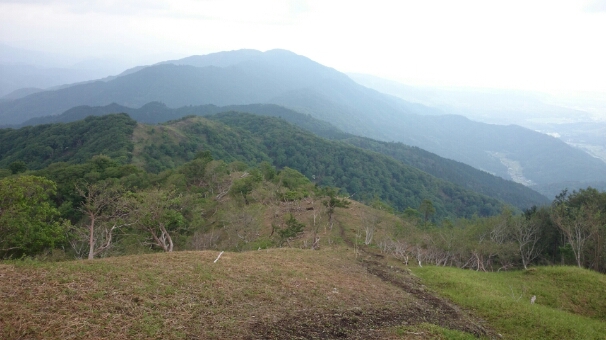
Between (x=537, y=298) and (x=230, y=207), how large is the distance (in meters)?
26.1

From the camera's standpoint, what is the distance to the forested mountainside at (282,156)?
85.0m

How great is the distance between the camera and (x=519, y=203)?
125 m

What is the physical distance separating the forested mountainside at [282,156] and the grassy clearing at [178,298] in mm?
69598

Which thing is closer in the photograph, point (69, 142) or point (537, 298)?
point (537, 298)

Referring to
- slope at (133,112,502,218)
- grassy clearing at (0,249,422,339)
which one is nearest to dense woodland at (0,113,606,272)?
slope at (133,112,502,218)

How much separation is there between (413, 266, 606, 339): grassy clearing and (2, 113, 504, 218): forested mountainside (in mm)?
63748

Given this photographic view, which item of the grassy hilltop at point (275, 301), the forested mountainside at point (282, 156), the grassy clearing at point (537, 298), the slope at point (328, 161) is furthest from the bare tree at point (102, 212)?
the slope at point (328, 161)

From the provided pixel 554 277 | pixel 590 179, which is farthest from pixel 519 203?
pixel 554 277

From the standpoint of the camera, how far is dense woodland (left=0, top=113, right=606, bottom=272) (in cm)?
1756

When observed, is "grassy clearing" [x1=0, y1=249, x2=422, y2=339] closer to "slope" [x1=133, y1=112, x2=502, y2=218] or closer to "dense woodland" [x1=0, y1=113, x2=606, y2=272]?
"dense woodland" [x1=0, y1=113, x2=606, y2=272]

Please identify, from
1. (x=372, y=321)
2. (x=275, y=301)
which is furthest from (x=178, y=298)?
(x=372, y=321)

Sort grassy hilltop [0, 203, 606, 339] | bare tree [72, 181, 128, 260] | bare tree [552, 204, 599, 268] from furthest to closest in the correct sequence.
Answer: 1. bare tree [552, 204, 599, 268]
2. bare tree [72, 181, 128, 260]
3. grassy hilltop [0, 203, 606, 339]

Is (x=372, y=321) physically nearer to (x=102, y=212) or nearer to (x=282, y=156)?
(x=102, y=212)

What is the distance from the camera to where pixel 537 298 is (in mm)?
15859
